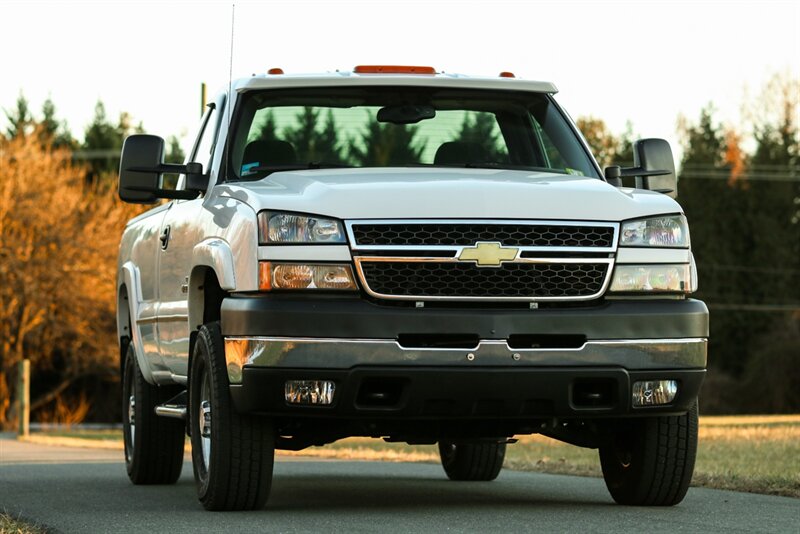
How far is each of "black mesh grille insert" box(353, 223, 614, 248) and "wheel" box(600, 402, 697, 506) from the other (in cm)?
123

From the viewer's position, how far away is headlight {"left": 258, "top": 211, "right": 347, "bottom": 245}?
279 inches

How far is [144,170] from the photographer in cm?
849

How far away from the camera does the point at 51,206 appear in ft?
133

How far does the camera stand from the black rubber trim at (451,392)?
7027 millimetres

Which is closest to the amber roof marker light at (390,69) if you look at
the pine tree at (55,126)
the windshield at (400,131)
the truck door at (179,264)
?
the windshield at (400,131)

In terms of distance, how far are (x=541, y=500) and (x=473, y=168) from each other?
6.25 ft

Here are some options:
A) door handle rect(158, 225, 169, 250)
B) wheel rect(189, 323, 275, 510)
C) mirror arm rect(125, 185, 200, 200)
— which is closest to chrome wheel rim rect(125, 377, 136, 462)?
door handle rect(158, 225, 169, 250)

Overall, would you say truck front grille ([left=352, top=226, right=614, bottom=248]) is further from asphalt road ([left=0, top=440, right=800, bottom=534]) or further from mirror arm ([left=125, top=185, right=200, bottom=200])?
mirror arm ([left=125, top=185, right=200, bottom=200])

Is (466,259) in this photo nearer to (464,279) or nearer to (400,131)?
(464,279)

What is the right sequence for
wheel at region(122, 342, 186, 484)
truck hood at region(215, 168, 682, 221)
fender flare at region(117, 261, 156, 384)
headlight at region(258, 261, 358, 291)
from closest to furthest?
headlight at region(258, 261, 358, 291) < truck hood at region(215, 168, 682, 221) < fender flare at region(117, 261, 156, 384) < wheel at region(122, 342, 186, 484)

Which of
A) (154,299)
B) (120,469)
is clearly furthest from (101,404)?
(154,299)

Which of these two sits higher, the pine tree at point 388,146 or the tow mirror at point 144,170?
the pine tree at point 388,146

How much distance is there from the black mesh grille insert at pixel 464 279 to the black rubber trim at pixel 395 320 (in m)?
0.08

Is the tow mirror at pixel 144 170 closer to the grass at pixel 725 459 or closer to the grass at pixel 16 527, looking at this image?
the grass at pixel 16 527
